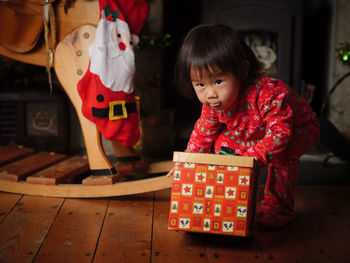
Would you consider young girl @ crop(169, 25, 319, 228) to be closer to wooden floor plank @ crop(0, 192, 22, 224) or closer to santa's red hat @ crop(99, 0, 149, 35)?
santa's red hat @ crop(99, 0, 149, 35)

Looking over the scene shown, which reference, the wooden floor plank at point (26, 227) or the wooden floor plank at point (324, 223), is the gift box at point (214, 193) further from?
the wooden floor plank at point (26, 227)

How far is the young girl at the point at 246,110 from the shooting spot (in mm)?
875

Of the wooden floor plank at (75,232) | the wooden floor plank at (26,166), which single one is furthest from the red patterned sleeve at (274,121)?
the wooden floor plank at (26,166)

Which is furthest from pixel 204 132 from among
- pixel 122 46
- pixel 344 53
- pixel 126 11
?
Answer: pixel 344 53

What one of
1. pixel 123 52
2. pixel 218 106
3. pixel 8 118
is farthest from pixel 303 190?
pixel 8 118

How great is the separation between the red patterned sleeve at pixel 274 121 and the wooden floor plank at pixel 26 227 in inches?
23.5

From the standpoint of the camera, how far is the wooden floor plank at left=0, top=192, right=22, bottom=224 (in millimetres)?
1068

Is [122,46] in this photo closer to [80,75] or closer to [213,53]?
[80,75]

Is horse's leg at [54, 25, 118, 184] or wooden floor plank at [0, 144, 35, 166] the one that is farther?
wooden floor plank at [0, 144, 35, 166]

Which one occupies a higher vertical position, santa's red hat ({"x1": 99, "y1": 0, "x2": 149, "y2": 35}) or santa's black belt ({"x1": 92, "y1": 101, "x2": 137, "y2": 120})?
santa's red hat ({"x1": 99, "y1": 0, "x2": 149, "y2": 35})

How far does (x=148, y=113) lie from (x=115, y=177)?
0.54m

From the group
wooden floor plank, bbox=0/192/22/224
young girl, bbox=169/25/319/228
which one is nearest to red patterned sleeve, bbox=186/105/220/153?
young girl, bbox=169/25/319/228

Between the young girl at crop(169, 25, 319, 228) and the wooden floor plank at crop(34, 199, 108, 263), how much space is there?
363 millimetres

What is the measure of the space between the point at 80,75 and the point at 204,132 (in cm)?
45
